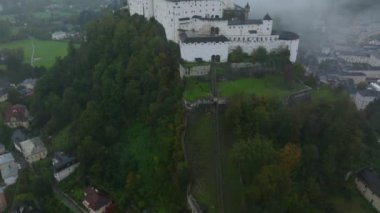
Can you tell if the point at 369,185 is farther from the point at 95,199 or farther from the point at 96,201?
the point at 95,199

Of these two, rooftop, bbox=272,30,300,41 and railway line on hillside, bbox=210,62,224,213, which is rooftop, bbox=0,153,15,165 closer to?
railway line on hillside, bbox=210,62,224,213

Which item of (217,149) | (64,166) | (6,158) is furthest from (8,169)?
(217,149)

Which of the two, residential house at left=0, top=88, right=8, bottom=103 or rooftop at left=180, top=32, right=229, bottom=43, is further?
residential house at left=0, top=88, right=8, bottom=103

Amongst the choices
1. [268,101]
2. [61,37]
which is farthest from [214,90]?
[61,37]

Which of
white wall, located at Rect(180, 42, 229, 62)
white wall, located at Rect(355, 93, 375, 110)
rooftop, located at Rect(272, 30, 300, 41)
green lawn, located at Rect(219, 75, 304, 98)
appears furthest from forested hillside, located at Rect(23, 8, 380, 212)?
white wall, located at Rect(355, 93, 375, 110)

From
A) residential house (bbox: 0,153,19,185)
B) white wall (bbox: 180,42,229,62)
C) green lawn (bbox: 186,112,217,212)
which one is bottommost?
residential house (bbox: 0,153,19,185)

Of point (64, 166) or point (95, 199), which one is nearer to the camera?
point (95, 199)

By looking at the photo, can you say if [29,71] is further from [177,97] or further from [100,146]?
[177,97]
